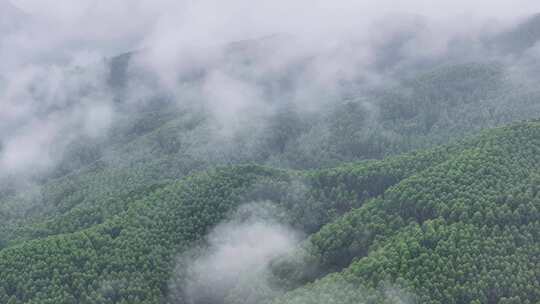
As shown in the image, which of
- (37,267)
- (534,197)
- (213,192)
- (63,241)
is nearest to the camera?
(534,197)

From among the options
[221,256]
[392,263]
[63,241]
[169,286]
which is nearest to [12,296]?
[63,241]

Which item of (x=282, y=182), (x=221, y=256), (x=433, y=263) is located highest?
(x=282, y=182)

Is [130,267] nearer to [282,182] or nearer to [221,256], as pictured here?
[221,256]

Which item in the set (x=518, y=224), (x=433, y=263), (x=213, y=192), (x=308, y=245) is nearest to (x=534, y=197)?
(x=518, y=224)

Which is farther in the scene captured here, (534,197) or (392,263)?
(534,197)

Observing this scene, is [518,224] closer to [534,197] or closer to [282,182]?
[534,197]

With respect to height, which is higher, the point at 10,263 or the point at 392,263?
the point at 10,263

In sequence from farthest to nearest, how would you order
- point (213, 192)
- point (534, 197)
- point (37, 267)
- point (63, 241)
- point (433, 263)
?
point (213, 192) → point (63, 241) → point (37, 267) → point (534, 197) → point (433, 263)
